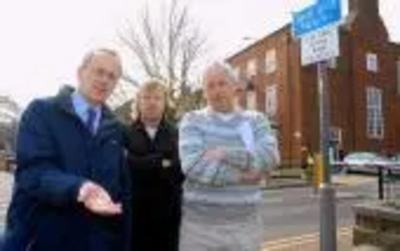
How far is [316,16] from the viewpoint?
761cm

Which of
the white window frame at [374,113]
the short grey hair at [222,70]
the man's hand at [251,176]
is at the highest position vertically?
the white window frame at [374,113]

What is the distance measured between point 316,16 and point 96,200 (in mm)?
Result: 4252

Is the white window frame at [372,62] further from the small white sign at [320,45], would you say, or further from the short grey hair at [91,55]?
the short grey hair at [91,55]

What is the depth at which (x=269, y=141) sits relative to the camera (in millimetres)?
4863

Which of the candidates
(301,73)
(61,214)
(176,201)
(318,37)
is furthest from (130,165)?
(301,73)

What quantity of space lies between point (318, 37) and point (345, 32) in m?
53.9

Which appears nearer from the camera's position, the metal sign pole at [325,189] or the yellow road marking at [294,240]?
the metal sign pole at [325,189]

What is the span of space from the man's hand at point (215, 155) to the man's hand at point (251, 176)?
0.51 feet

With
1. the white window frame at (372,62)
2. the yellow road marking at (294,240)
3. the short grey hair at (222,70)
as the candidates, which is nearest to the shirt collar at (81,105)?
the short grey hair at (222,70)

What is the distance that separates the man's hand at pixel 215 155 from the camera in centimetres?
469

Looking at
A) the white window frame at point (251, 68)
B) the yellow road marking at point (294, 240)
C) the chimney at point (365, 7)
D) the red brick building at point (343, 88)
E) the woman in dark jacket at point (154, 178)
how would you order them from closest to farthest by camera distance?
the woman in dark jacket at point (154, 178), the yellow road marking at point (294, 240), the red brick building at point (343, 88), the chimney at point (365, 7), the white window frame at point (251, 68)

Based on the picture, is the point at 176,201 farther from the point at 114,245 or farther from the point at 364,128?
the point at 364,128

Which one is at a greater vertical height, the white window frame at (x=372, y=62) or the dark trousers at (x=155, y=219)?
the white window frame at (x=372, y=62)

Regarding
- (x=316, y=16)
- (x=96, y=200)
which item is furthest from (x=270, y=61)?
(x=96, y=200)
